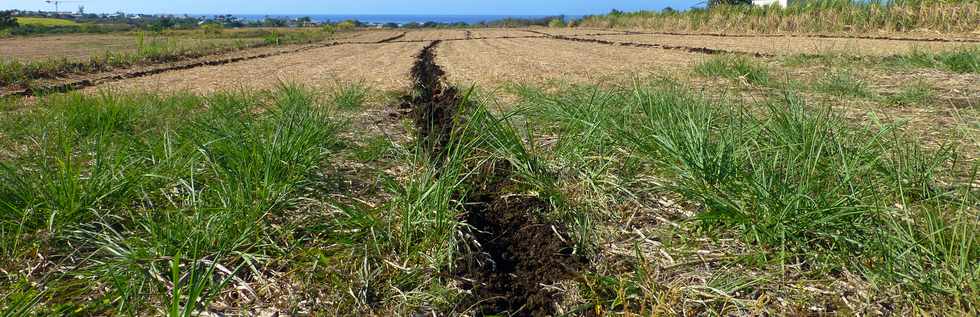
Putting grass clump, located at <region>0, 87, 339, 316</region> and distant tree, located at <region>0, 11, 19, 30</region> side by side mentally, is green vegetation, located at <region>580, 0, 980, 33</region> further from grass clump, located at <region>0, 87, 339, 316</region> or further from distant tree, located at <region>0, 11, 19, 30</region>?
distant tree, located at <region>0, 11, 19, 30</region>

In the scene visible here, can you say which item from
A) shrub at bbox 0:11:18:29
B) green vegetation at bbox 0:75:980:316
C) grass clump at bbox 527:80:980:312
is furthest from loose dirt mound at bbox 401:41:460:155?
shrub at bbox 0:11:18:29

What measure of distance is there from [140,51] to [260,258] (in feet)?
45.5

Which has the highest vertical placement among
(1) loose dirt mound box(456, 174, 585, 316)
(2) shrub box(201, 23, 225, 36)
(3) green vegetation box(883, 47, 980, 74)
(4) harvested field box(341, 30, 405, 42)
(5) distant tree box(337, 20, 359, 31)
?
(5) distant tree box(337, 20, 359, 31)

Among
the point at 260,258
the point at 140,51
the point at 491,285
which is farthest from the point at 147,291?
the point at 140,51

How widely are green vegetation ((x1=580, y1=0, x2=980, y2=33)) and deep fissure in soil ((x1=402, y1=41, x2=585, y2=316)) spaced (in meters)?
17.1

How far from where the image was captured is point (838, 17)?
17828mm

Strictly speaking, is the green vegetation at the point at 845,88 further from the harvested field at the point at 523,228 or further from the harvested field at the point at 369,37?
the harvested field at the point at 369,37

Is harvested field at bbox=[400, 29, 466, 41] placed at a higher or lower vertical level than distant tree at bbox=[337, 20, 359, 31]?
lower

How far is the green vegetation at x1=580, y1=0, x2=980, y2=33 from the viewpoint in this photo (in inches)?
576

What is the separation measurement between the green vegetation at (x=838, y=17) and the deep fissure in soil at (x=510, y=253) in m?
17.1

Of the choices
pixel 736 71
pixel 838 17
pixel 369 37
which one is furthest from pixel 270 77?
pixel 369 37

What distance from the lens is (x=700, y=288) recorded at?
5.42 feet

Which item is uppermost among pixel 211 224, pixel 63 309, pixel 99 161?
pixel 99 161

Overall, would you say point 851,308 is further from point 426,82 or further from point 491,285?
point 426,82
